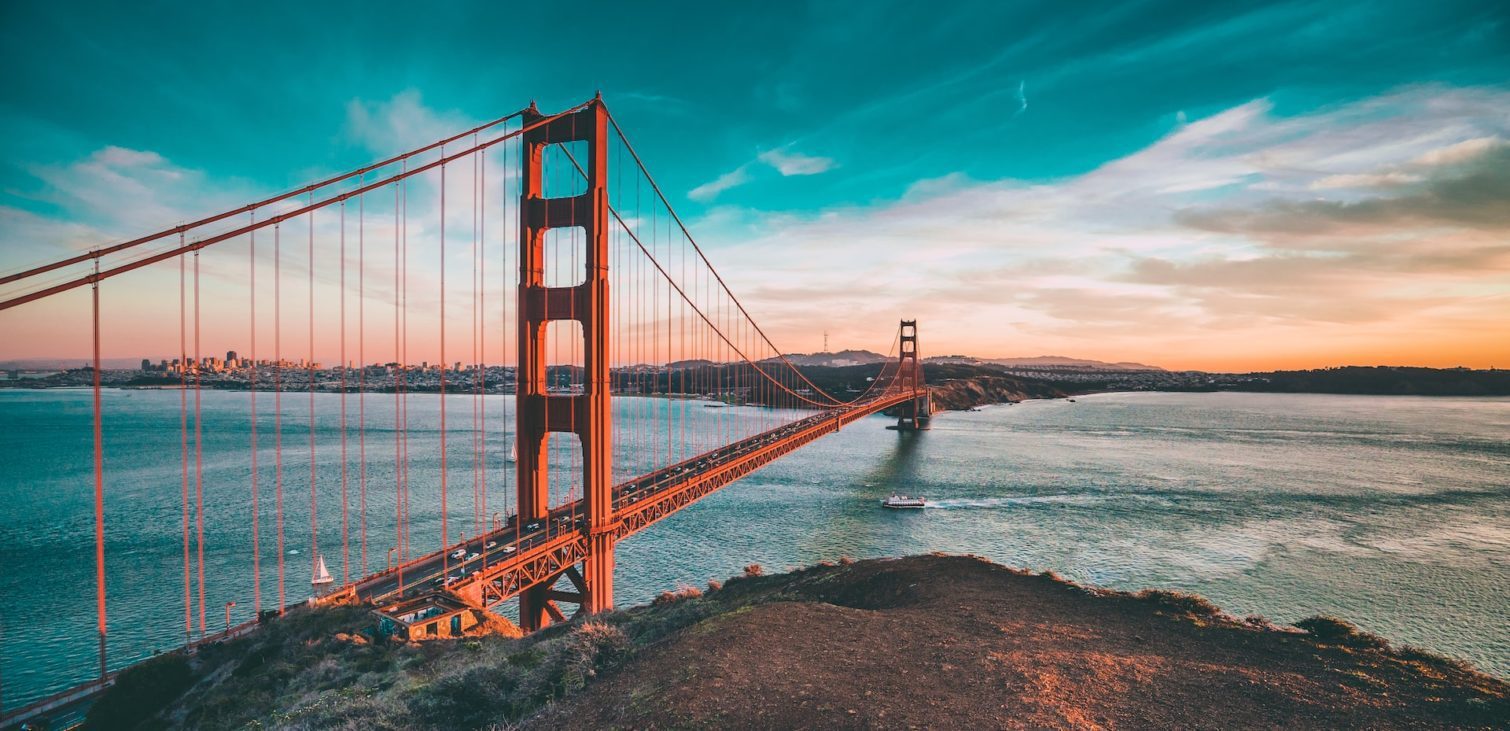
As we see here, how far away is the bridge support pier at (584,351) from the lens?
22.7 metres

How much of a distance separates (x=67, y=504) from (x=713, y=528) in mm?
52404

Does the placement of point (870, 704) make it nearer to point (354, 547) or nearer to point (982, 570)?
point (982, 570)

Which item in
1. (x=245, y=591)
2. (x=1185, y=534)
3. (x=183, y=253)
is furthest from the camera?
(x=1185, y=534)

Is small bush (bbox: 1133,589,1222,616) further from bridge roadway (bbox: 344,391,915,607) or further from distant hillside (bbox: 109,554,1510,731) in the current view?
bridge roadway (bbox: 344,391,915,607)

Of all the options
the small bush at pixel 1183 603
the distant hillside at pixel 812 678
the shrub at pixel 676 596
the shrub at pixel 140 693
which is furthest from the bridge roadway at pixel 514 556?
the small bush at pixel 1183 603

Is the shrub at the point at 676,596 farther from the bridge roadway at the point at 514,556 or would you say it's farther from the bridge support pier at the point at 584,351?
the bridge roadway at the point at 514,556

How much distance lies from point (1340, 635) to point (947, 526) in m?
25.0

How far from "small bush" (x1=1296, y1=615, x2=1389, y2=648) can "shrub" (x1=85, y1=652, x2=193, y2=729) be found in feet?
89.2

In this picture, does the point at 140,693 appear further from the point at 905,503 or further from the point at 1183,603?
the point at 905,503

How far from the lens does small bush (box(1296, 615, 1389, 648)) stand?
54.2ft

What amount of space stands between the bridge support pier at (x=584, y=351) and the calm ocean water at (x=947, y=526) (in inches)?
241

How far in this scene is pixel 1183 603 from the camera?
20.0 m

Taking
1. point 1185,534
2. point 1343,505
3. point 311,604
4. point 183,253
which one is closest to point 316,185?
point 183,253

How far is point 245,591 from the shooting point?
3020 centimetres
